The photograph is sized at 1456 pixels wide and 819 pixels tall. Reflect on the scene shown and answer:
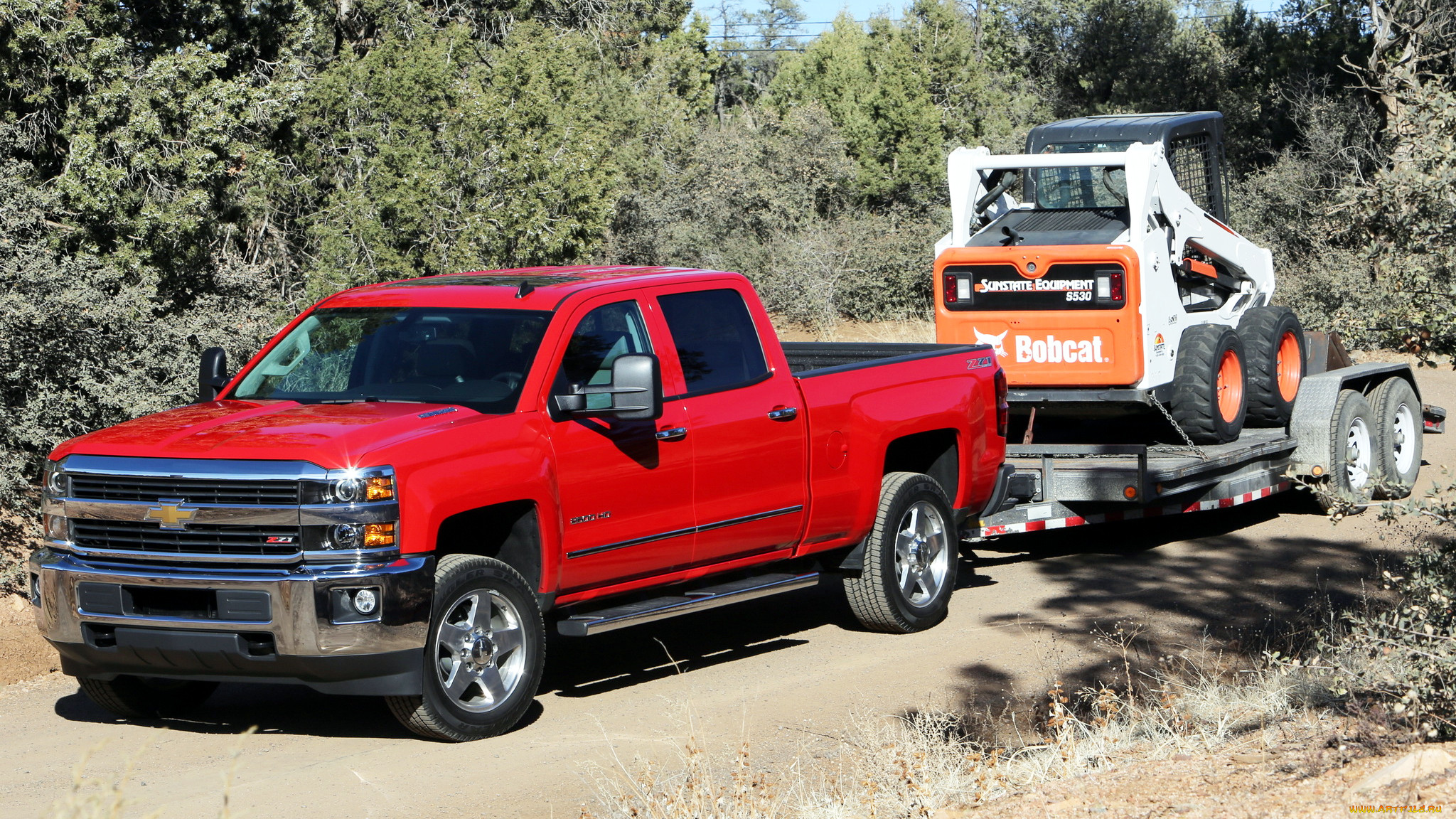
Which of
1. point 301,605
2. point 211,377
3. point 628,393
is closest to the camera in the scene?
point 301,605

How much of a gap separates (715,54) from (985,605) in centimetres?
4982

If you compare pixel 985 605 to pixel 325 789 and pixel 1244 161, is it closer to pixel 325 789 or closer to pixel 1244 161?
pixel 325 789

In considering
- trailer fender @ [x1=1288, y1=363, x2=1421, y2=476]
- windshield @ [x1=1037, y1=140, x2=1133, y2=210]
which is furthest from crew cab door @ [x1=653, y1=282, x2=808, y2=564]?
trailer fender @ [x1=1288, y1=363, x2=1421, y2=476]

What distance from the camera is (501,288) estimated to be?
757 centimetres

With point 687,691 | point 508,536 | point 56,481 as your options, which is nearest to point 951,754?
point 687,691

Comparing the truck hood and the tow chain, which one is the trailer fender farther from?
the truck hood

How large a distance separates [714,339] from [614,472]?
116cm

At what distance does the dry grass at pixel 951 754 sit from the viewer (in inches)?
210

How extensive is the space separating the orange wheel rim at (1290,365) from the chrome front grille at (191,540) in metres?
8.87

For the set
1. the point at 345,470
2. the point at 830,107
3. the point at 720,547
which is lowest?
the point at 720,547

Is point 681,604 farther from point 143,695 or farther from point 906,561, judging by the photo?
point 143,695

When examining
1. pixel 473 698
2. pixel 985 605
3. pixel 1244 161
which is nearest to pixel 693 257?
pixel 1244 161

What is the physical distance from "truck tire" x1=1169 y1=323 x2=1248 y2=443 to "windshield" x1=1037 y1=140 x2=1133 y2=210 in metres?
1.21

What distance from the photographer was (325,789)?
237 inches
